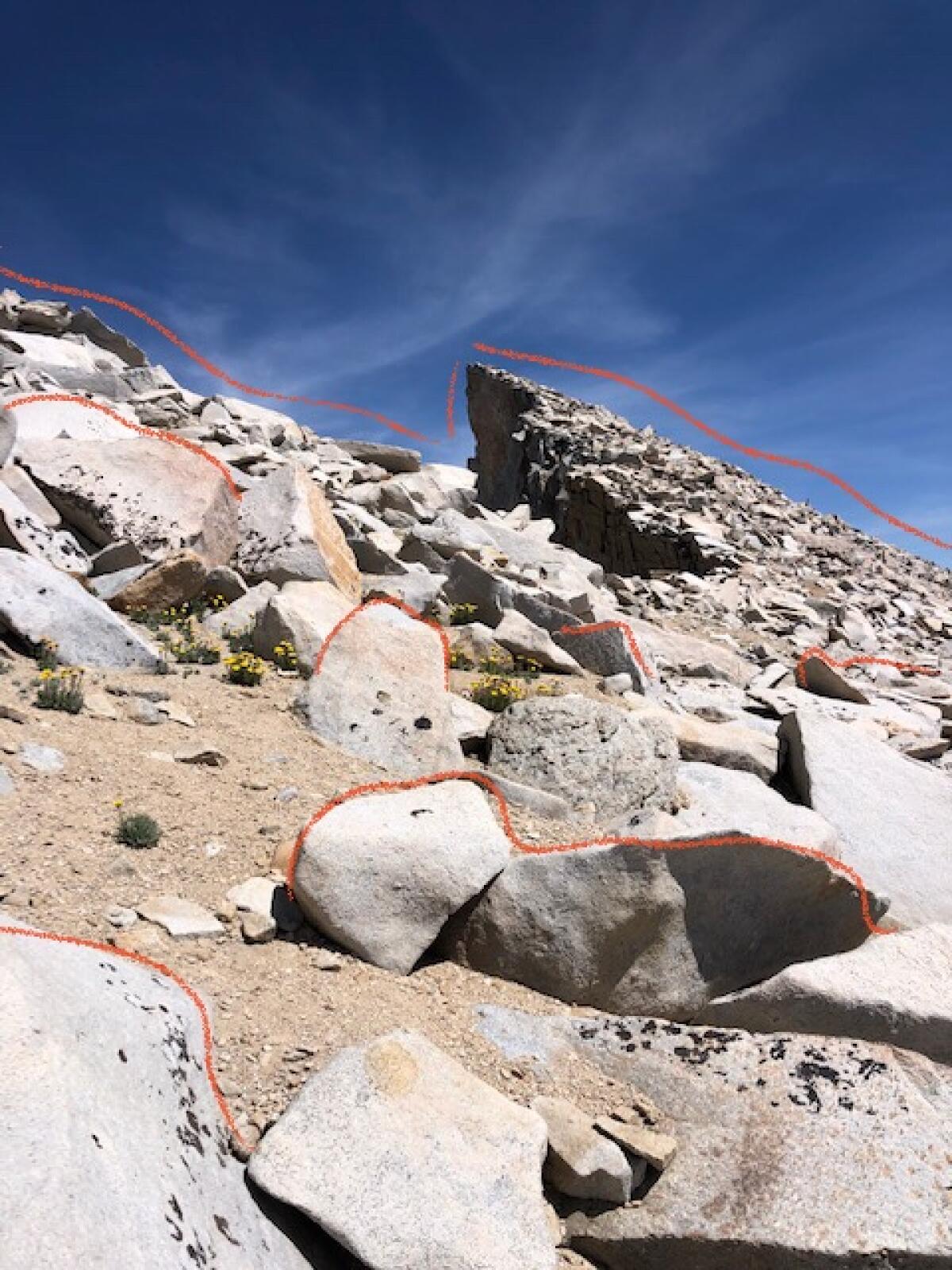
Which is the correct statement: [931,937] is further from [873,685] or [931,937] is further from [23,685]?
[873,685]

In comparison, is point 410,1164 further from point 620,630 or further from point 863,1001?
point 620,630

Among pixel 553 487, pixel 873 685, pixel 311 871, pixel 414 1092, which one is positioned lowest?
pixel 414 1092

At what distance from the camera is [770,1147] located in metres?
4.56

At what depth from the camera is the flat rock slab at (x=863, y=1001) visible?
5.22 metres

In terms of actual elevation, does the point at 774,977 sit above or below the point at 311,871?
above

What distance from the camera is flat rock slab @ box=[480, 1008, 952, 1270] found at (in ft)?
13.6

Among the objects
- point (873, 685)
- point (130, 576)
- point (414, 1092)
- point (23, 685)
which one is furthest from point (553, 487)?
point (414, 1092)

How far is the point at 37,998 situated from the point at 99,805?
2.88 meters

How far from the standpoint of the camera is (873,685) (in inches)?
656

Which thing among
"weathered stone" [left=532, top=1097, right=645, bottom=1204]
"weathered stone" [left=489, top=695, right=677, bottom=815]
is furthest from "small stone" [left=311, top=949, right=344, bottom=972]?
"weathered stone" [left=489, top=695, right=677, bottom=815]

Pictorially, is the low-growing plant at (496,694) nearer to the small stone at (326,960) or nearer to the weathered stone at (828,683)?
the small stone at (326,960)

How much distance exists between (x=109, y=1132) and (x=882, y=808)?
7.67 meters

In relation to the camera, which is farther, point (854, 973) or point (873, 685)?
point (873, 685)

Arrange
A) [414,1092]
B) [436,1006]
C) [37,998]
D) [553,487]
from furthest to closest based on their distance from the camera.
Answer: [553,487], [436,1006], [414,1092], [37,998]
